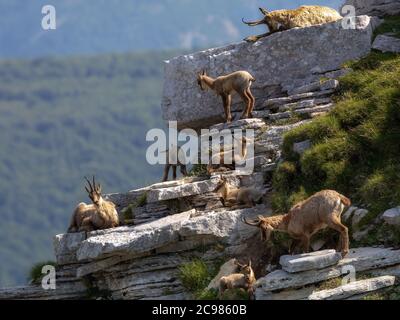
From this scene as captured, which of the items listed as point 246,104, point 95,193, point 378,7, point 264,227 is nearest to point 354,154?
point 264,227

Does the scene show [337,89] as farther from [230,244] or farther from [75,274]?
[75,274]

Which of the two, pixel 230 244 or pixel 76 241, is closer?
pixel 230 244

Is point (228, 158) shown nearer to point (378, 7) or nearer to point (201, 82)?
point (201, 82)

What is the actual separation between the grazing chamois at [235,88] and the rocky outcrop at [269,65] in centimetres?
48

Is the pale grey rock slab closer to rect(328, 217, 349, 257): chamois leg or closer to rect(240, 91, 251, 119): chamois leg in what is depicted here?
rect(328, 217, 349, 257): chamois leg

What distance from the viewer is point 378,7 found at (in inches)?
1211

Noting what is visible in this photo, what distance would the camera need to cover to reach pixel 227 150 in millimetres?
26359

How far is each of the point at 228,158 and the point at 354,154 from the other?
343cm

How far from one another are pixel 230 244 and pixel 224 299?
2.47 meters

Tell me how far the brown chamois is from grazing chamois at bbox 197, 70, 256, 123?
1.97 metres

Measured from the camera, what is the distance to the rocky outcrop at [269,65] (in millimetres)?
28688

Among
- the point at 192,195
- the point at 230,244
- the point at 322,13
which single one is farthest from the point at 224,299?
the point at 322,13

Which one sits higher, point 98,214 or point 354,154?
A: point 354,154

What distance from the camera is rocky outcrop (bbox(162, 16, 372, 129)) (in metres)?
28.7
